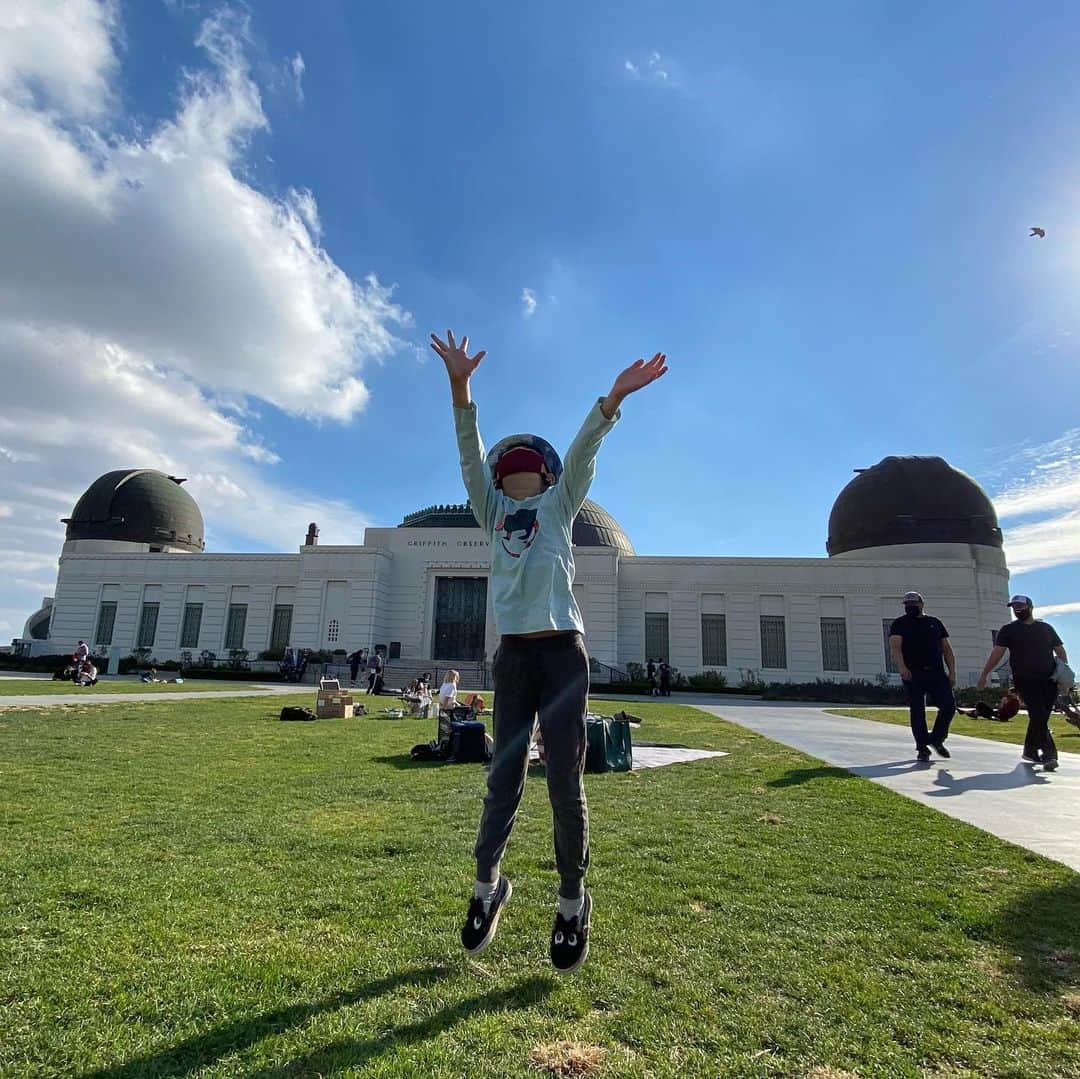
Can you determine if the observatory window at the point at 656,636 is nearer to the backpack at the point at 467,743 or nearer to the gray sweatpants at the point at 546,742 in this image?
the backpack at the point at 467,743

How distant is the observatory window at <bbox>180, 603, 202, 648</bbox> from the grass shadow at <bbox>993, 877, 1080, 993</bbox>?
4461cm

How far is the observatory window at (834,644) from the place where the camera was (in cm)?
3572

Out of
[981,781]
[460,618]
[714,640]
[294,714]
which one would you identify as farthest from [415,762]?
[714,640]

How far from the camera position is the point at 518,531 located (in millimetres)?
3070

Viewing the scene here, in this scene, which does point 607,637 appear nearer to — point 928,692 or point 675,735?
point 675,735

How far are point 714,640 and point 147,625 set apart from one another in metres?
35.3

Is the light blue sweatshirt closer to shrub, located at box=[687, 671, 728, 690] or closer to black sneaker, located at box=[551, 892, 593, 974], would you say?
black sneaker, located at box=[551, 892, 593, 974]

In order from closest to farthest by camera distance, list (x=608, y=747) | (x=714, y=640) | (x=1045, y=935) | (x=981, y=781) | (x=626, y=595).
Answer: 1. (x=1045, y=935)
2. (x=981, y=781)
3. (x=608, y=747)
4. (x=714, y=640)
5. (x=626, y=595)

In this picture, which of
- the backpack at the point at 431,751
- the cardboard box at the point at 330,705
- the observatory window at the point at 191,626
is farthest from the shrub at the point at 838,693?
the observatory window at the point at 191,626

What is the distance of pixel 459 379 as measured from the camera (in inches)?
132

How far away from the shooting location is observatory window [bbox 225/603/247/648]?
4047 cm

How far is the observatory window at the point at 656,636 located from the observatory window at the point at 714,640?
2135 mm

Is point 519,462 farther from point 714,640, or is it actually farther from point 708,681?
point 714,640

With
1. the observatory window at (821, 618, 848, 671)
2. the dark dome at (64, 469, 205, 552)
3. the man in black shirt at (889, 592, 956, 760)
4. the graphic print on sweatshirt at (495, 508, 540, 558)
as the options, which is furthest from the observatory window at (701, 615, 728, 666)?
the dark dome at (64, 469, 205, 552)
